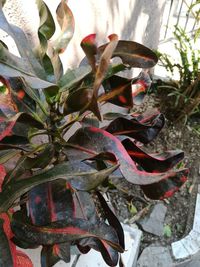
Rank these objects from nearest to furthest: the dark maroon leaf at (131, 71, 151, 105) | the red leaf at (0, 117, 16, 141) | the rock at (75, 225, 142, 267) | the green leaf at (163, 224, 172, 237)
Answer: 1. the red leaf at (0, 117, 16, 141)
2. the dark maroon leaf at (131, 71, 151, 105)
3. the rock at (75, 225, 142, 267)
4. the green leaf at (163, 224, 172, 237)

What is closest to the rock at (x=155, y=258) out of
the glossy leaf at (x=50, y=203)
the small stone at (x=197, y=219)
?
the small stone at (x=197, y=219)

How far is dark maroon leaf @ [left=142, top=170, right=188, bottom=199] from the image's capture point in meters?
0.84

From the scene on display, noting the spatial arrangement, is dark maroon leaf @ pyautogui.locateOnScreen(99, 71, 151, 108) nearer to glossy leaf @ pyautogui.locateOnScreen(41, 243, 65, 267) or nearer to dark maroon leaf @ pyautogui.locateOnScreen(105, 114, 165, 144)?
dark maroon leaf @ pyautogui.locateOnScreen(105, 114, 165, 144)

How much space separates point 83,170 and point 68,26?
1.46 ft

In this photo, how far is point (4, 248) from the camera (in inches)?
28.7

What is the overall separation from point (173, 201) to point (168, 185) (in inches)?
47.0

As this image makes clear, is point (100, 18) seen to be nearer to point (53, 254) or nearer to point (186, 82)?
point (186, 82)

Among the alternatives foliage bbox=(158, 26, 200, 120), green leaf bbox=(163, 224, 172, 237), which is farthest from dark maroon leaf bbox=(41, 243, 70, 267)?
foliage bbox=(158, 26, 200, 120)

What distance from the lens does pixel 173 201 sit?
1.99 metres

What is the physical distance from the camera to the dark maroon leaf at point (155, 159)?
0.86 m

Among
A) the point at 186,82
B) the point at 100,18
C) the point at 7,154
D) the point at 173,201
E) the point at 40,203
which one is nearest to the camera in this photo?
the point at 40,203

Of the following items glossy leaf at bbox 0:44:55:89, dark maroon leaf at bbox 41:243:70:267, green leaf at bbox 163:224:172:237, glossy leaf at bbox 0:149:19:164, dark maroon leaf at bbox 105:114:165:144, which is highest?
glossy leaf at bbox 0:44:55:89

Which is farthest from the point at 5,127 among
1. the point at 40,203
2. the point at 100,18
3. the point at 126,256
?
the point at 100,18

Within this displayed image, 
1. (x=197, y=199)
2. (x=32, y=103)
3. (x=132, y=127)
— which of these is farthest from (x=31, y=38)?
(x=197, y=199)
